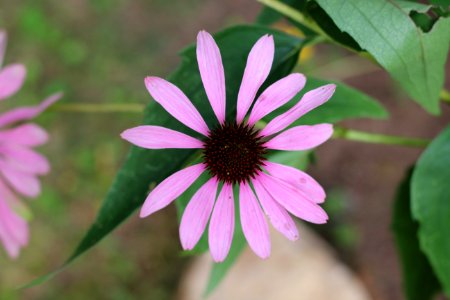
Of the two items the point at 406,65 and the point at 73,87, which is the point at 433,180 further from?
the point at 73,87

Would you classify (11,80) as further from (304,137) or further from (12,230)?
(304,137)

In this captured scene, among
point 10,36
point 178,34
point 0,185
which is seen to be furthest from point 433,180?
point 10,36

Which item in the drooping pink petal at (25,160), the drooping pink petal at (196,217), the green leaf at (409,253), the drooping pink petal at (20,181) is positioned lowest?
the green leaf at (409,253)

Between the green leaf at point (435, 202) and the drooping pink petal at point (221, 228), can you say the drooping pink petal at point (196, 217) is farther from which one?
the green leaf at point (435, 202)

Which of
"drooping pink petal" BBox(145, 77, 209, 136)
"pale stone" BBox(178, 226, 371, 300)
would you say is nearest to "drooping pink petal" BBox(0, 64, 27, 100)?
"drooping pink petal" BBox(145, 77, 209, 136)

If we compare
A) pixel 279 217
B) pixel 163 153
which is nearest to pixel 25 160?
pixel 163 153

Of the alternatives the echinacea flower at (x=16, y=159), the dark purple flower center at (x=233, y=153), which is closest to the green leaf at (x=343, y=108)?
the dark purple flower center at (x=233, y=153)

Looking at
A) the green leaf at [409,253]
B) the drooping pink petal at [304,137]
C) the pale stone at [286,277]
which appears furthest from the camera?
the pale stone at [286,277]
